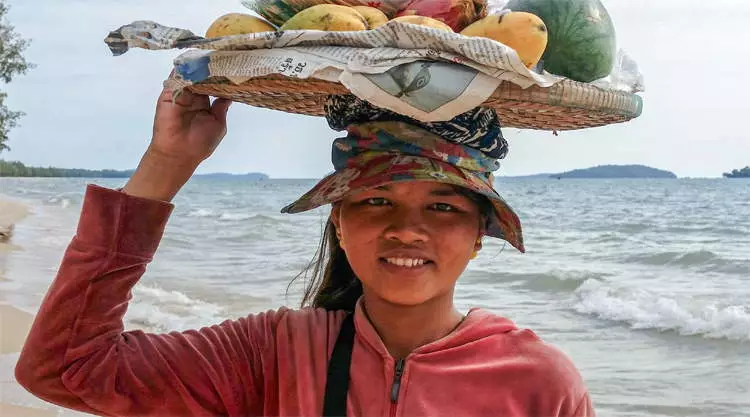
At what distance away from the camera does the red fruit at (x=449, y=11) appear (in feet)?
4.78

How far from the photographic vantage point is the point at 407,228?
1.52m

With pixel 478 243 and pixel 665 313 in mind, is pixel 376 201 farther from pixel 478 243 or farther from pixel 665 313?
pixel 665 313

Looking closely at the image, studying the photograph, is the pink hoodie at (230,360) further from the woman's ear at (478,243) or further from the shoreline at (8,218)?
the shoreline at (8,218)

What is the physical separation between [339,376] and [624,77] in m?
0.74

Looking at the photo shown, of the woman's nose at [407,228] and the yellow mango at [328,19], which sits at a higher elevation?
the yellow mango at [328,19]

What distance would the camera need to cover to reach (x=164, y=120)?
1.53 metres

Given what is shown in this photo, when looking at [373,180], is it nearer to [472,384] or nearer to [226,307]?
[472,384]

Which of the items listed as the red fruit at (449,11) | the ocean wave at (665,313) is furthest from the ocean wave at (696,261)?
the red fruit at (449,11)

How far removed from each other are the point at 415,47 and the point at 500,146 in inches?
14.5

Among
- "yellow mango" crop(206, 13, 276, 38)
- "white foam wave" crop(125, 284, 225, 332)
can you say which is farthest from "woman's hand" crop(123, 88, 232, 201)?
"white foam wave" crop(125, 284, 225, 332)

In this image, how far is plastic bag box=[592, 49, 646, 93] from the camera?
150 cm

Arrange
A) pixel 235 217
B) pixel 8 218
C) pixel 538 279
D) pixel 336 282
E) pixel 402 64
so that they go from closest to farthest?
pixel 402 64, pixel 336 282, pixel 538 279, pixel 8 218, pixel 235 217

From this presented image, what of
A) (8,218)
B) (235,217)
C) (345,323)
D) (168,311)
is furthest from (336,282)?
(235,217)

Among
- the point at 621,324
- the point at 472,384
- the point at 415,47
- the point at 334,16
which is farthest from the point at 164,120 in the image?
the point at 621,324
